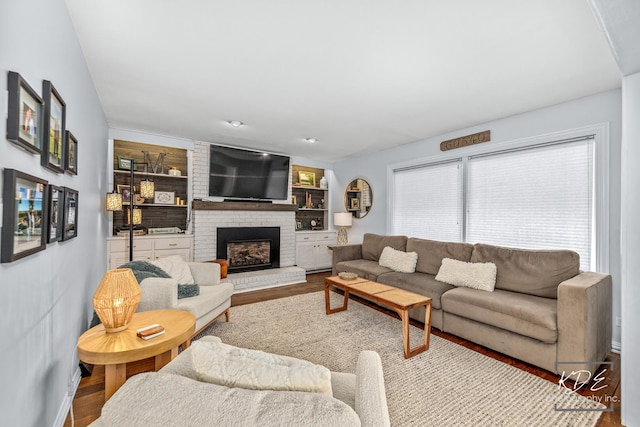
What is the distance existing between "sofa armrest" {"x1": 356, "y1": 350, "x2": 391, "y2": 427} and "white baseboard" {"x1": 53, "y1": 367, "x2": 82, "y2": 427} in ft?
5.75

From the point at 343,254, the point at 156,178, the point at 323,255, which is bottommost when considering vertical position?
the point at 323,255

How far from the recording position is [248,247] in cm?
515

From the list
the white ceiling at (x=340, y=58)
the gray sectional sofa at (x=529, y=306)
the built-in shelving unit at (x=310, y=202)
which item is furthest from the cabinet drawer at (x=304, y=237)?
the white ceiling at (x=340, y=58)

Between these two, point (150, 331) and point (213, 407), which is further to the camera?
point (150, 331)

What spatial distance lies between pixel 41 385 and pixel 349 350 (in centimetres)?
200

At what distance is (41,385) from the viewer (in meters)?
1.33

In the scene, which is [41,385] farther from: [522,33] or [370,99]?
[522,33]

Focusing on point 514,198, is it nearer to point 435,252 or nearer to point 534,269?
point 534,269

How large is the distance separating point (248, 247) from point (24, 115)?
419 cm

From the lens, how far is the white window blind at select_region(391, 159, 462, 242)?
3.99m

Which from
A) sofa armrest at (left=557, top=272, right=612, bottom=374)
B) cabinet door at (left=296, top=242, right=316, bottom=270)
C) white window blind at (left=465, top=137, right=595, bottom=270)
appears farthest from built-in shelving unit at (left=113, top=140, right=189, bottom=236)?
sofa armrest at (left=557, top=272, right=612, bottom=374)

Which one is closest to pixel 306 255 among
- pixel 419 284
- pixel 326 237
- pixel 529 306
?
pixel 326 237

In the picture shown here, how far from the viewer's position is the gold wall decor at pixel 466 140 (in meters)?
3.55

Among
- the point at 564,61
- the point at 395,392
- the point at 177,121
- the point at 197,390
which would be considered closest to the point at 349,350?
the point at 395,392
